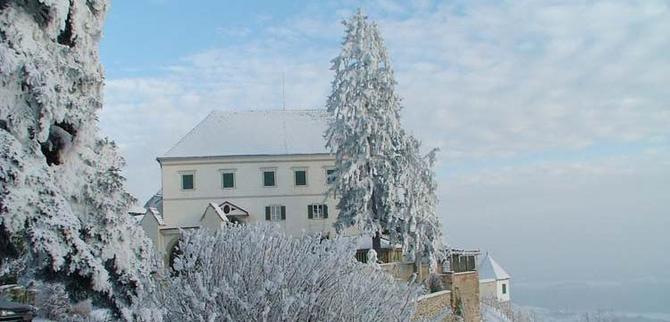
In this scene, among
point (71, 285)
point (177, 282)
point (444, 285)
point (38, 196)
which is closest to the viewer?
point (38, 196)

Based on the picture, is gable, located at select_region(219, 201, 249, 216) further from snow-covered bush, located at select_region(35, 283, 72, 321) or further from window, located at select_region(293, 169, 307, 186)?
snow-covered bush, located at select_region(35, 283, 72, 321)

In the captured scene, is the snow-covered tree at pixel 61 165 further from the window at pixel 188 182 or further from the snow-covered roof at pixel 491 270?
the snow-covered roof at pixel 491 270

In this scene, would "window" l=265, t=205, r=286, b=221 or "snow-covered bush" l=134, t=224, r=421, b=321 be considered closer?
"snow-covered bush" l=134, t=224, r=421, b=321

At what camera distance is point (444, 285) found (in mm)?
29984

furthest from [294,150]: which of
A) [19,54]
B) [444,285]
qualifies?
[19,54]

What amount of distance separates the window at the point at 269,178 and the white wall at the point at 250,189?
19 centimetres

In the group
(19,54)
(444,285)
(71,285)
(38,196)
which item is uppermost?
(19,54)

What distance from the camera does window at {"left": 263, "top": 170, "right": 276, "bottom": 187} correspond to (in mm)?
43094

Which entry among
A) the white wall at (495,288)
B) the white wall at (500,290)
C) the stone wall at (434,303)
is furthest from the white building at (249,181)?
the white wall at (500,290)

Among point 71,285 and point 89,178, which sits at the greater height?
point 89,178

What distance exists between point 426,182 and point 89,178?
83.1 ft

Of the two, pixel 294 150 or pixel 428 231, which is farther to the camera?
pixel 294 150

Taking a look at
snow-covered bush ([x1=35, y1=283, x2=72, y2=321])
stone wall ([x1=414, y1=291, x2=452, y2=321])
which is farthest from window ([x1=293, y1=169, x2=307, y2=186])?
snow-covered bush ([x1=35, y1=283, x2=72, y2=321])

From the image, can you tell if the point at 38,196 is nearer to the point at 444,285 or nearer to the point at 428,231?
the point at 444,285
